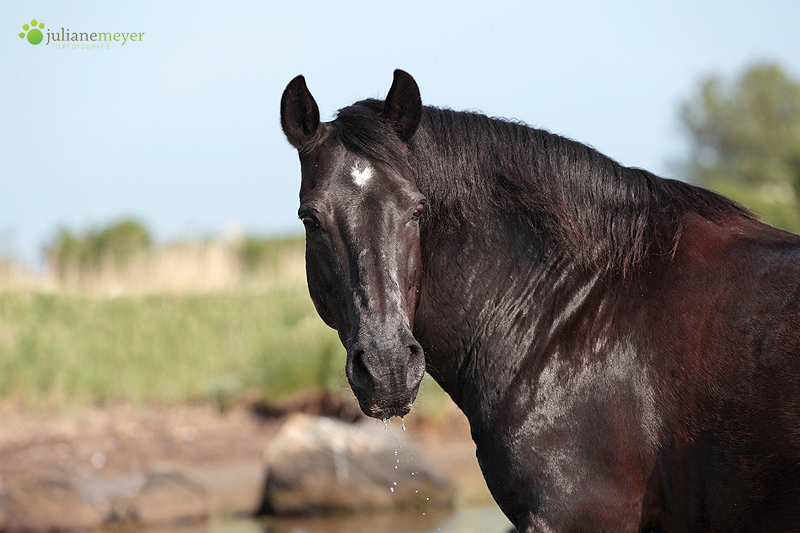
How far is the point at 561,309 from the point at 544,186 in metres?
0.50

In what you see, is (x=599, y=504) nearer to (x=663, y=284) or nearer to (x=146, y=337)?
(x=663, y=284)

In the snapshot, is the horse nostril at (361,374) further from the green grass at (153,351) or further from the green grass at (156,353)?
the green grass at (153,351)

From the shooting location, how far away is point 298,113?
3.35 meters

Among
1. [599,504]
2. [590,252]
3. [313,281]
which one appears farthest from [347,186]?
[599,504]

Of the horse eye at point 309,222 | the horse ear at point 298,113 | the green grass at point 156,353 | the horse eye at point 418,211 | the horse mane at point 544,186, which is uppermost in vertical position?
the horse ear at point 298,113

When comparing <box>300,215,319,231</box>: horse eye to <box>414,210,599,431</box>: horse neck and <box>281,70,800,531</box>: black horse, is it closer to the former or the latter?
<box>281,70,800,531</box>: black horse

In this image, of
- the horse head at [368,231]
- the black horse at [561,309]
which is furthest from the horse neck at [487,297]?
the horse head at [368,231]

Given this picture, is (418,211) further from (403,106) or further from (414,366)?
(414,366)

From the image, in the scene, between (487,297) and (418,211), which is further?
(487,297)

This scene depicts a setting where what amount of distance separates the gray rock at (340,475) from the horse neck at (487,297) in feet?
14.6

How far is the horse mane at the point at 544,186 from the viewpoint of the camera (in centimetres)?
324

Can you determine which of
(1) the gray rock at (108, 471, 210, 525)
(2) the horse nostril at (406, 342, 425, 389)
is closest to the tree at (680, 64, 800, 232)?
(1) the gray rock at (108, 471, 210, 525)

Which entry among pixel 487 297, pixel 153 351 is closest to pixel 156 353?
pixel 153 351

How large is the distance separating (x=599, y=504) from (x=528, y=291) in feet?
2.84
